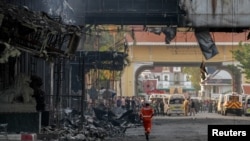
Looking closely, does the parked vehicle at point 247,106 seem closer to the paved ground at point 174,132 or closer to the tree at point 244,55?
the tree at point 244,55

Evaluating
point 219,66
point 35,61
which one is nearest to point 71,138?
point 35,61

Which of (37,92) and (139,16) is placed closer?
(37,92)

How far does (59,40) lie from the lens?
69.3 ft

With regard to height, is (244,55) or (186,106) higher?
(244,55)

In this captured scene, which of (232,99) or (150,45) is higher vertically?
(150,45)

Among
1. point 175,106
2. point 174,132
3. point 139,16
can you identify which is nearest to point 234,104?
point 175,106

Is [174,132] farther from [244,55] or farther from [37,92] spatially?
[244,55]

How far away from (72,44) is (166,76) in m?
132

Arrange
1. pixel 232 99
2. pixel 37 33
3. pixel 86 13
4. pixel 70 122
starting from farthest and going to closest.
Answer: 1. pixel 232 99
2. pixel 86 13
3. pixel 70 122
4. pixel 37 33

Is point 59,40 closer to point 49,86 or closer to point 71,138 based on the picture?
point 71,138

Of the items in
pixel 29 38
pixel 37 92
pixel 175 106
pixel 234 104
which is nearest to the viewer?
pixel 29 38

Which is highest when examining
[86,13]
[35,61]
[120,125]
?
[86,13]
